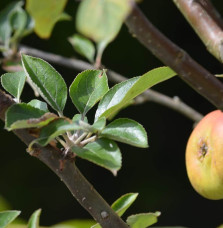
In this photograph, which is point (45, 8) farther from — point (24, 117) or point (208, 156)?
point (208, 156)

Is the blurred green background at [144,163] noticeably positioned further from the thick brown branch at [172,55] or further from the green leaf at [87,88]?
the thick brown branch at [172,55]

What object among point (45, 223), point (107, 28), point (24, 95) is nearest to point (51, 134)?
point (107, 28)

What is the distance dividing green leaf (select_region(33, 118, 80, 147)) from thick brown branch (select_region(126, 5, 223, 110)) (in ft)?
0.34

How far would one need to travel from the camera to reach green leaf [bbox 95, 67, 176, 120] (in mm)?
559

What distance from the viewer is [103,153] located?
52 cm

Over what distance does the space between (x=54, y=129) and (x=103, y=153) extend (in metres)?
0.05

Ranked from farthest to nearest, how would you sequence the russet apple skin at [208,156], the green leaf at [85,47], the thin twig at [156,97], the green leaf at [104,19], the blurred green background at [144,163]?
1. the blurred green background at [144,163]
2. the green leaf at [85,47]
3. the thin twig at [156,97]
4. the russet apple skin at [208,156]
5. the green leaf at [104,19]

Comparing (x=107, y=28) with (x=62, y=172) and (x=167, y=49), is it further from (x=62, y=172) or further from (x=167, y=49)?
(x=62, y=172)

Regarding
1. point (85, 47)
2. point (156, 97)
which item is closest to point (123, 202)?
point (156, 97)

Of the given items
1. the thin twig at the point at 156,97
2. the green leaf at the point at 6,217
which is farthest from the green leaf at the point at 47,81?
the thin twig at the point at 156,97

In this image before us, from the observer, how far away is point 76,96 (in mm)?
625

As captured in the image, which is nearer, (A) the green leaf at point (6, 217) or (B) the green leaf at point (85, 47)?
(A) the green leaf at point (6, 217)

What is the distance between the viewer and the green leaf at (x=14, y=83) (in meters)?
0.61

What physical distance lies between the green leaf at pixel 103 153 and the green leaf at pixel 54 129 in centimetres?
3
